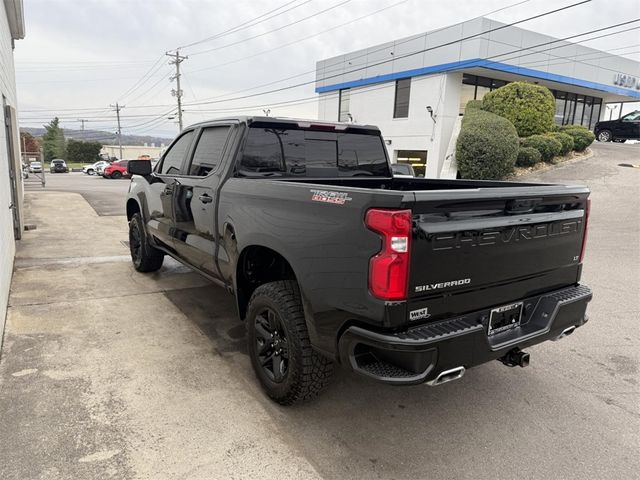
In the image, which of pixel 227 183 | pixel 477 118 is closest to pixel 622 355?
pixel 227 183

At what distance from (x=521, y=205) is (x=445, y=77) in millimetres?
21770

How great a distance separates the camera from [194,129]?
4828 mm

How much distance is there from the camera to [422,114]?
23.8 m

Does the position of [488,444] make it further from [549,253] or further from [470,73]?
[470,73]

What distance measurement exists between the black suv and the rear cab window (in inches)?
1013

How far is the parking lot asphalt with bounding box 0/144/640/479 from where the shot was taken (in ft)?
8.63

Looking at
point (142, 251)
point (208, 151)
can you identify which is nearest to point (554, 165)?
point (142, 251)

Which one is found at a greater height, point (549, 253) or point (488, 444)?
point (549, 253)

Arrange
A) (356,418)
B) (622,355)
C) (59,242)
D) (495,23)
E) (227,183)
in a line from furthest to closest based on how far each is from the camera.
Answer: (495,23) < (59,242) < (622,355) < (227,183) < (356,418)

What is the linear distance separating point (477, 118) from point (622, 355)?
634 inches

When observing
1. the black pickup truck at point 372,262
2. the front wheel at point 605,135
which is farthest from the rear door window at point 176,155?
the front wheel at point 605,135

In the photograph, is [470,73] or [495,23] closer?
[495,23]

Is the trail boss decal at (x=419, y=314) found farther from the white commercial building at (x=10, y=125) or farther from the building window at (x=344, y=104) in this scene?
the building window at (x=344, y=104)

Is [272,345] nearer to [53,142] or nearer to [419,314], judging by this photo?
[419,314]
